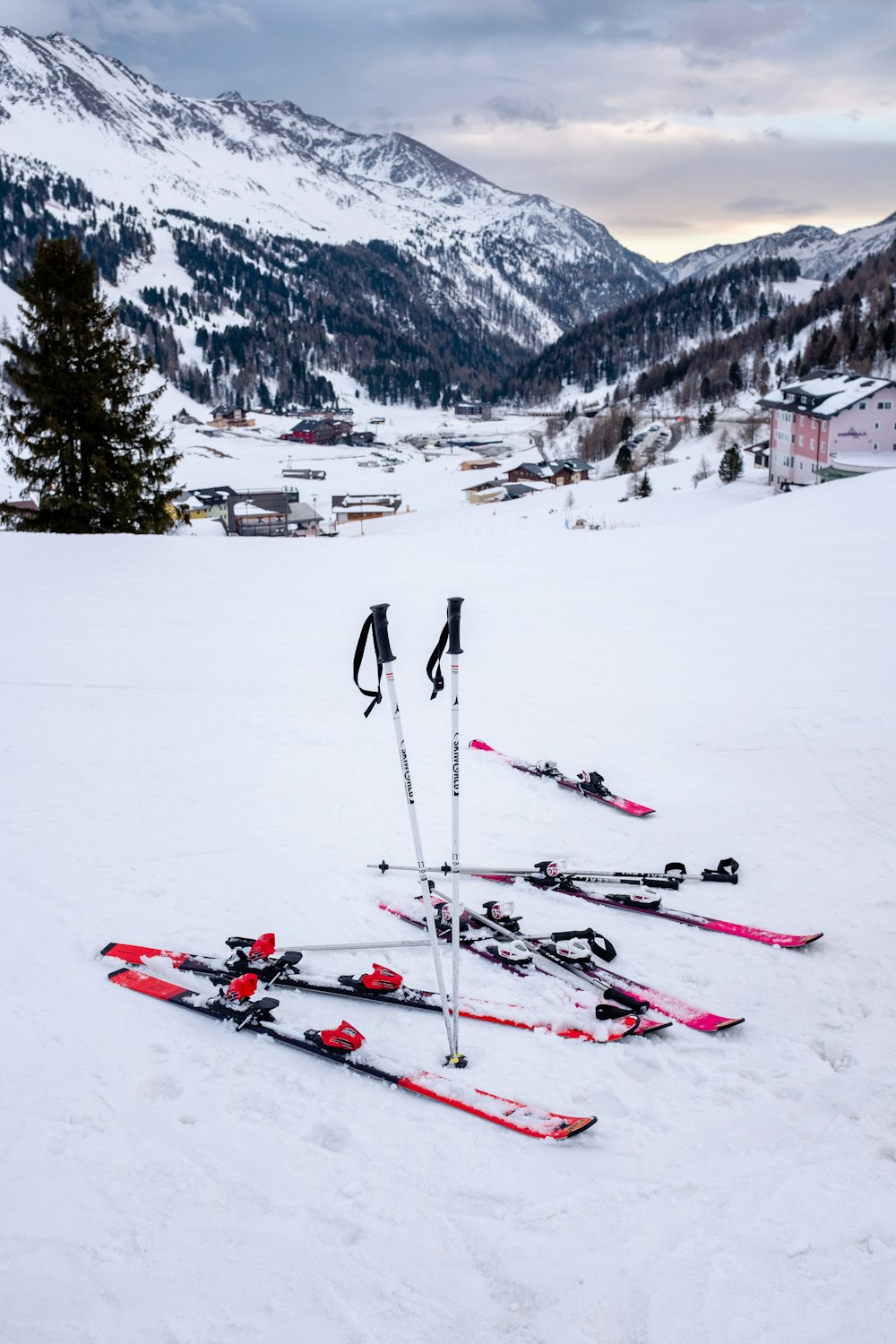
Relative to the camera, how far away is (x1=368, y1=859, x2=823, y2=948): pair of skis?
6.62 meters

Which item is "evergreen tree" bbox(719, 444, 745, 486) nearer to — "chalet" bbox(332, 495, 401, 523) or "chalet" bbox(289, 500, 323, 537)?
"chalet" bbox(332, 495, 401, 523)

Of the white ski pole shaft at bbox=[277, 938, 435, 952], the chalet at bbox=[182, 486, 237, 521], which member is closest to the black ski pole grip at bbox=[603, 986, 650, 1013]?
the white ski pole shaft at bbox=[277, 938, 435, 952]

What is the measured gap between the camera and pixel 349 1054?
507cm

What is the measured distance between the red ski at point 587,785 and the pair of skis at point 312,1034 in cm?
383

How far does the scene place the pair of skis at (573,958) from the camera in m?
5.53

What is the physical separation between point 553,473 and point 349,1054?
84573 millimetres

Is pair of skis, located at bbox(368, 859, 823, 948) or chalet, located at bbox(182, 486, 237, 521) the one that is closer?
pair of skis, located at bbox(368, 859, 823, 948)

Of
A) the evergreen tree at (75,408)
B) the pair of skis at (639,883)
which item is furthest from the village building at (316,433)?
the pair of skis at (639,883)

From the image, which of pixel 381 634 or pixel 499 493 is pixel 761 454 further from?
pixel 381 634

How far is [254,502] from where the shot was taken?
65125 millimetres

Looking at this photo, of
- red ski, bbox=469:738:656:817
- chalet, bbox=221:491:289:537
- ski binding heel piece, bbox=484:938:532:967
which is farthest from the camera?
chalet, bbox=221:491:289:537

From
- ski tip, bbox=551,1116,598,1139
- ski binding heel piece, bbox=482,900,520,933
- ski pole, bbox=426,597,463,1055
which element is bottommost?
ski tip, bbox=551,1116,598,1139

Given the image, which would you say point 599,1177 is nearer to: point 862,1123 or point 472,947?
point 862,1123

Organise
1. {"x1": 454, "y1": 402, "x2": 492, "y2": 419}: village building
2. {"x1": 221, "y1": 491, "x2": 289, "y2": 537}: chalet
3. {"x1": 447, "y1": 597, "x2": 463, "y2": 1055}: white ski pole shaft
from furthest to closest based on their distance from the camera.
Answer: {"x1": 454, "y1": 402, "x2": 492, "y2": 419}: village building, {"x1": 221, "y1": 491, "x2": 289, "y2": 537}: chalet, {"x1": 447, "y1": 597, "x2": 463, "y2": 1055}: white ski pole shaft
